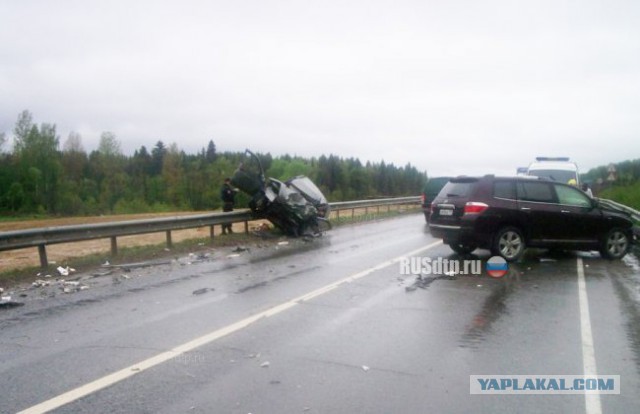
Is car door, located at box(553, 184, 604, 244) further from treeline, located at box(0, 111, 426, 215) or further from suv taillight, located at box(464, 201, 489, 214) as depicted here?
Result: treeline, located at box(0, 111, 426, 215)

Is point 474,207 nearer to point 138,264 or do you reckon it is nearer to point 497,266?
point 497,266

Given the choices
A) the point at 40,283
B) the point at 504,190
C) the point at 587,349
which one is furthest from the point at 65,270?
the point at 504,190

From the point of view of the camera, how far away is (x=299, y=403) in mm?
4117

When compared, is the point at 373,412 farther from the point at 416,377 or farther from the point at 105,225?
the point at 105,225

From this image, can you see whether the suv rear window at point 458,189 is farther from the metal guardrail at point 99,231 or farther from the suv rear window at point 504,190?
the metal guardrail at point 99,231

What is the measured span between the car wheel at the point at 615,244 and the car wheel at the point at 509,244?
2.08 metres

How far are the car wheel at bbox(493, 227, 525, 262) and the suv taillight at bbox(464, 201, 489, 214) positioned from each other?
0.64 metres

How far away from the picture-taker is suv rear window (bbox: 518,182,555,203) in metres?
11.5

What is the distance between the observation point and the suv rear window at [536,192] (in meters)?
11.5

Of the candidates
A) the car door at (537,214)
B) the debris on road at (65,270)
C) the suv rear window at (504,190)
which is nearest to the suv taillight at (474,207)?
the suv rear window at (504,190)

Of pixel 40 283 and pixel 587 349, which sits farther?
pixel 40 283

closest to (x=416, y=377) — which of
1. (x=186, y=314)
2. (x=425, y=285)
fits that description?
(x=186, y=314)

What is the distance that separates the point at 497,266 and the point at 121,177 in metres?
75.7

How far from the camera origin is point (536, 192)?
38.2ft
